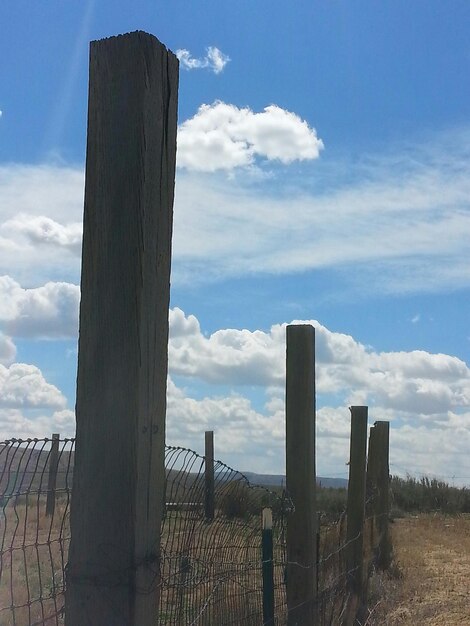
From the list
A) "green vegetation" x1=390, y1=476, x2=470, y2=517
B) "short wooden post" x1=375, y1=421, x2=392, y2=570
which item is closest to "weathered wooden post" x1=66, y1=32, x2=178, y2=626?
"short wooden post" x1=375, y1=421, x2=392, y2=570

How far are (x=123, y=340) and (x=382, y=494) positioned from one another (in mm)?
9474

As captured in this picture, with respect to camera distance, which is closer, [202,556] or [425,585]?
[202,556]

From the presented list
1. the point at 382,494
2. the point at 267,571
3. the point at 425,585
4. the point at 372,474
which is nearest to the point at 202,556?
the point at 267,571

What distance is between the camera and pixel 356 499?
296 inches

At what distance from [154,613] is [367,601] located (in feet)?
19.6

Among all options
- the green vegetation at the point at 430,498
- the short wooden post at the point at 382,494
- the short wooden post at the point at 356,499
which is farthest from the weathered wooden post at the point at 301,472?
the green vegetation at the point at 430,498

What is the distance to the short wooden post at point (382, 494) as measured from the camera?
1052cm

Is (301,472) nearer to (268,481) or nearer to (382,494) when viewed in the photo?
(382,494)

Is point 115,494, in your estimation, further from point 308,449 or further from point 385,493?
point 385,493

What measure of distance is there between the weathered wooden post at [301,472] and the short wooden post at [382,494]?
582cm

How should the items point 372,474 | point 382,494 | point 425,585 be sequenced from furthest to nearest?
point 382,494 → point 372,474 → point 425,585

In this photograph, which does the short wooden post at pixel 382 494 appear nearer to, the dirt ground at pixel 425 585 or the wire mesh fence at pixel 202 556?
the dirt ground at pixel 425 585

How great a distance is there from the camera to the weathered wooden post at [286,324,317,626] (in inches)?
191

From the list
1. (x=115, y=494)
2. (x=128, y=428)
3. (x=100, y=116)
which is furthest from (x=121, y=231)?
(x=115, y=494)
